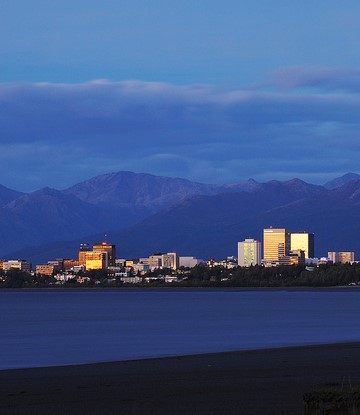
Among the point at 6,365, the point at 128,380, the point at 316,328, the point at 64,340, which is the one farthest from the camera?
the point at 316,328

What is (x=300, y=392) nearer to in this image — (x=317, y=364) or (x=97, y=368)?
(x=317, y=364)

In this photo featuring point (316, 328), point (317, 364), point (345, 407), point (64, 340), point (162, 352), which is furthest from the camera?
point (316, 328)

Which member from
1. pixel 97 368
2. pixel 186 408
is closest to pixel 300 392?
pixel 186 408

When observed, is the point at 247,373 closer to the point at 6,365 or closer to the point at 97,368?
the point at 97,368

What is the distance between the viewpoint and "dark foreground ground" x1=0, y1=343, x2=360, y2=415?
25266 mm

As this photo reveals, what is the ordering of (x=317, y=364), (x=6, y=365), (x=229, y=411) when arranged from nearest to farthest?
(x=229, y=411)
(x=317, y=364)
(x=6, y=365)

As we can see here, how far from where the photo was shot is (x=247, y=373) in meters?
35.8

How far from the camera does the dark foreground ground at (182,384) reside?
25266mm

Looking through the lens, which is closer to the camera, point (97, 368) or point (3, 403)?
point (3, 403)

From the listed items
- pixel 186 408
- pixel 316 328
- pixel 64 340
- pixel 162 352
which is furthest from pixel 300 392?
pixel 316 328

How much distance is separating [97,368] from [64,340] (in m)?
27.7

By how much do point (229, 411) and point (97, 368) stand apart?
1754 cm

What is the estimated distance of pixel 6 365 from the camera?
1786 inches

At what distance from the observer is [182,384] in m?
31.7
